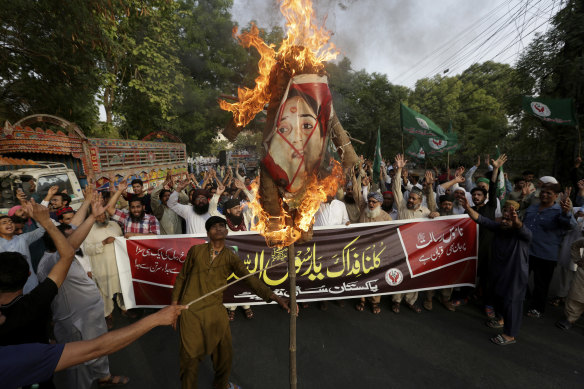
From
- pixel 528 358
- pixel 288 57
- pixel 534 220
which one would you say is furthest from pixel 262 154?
pixel 534 220

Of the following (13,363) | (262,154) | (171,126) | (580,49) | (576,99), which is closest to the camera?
(13,363)

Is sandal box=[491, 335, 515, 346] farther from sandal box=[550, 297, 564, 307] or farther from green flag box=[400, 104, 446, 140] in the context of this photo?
green flag box=[400, 104, 446, 140]

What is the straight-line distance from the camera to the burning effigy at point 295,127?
2027 millimetres

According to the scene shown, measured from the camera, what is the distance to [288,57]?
2152 mm

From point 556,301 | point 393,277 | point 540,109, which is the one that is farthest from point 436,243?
point 540,109

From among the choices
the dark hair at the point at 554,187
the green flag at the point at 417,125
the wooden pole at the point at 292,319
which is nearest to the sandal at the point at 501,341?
the dark hair at the point at 554,187

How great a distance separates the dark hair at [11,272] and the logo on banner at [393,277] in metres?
4.64

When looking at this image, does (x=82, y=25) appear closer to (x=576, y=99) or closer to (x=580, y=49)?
(x=580, y=49)

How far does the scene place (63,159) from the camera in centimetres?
981

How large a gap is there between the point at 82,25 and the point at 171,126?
11560 millimetres

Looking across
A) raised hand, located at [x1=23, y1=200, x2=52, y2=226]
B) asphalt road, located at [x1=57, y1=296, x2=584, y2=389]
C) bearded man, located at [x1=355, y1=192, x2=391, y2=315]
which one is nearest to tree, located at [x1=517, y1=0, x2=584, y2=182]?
asphalt road, located at [x1=57, y1=296, x2=584, y2=389]

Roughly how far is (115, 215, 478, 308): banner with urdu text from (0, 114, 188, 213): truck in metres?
2.78

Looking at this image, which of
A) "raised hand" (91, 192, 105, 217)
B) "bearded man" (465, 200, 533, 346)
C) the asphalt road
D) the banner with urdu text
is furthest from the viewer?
the banner with urdu text

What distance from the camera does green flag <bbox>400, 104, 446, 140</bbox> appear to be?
8.44 meters
